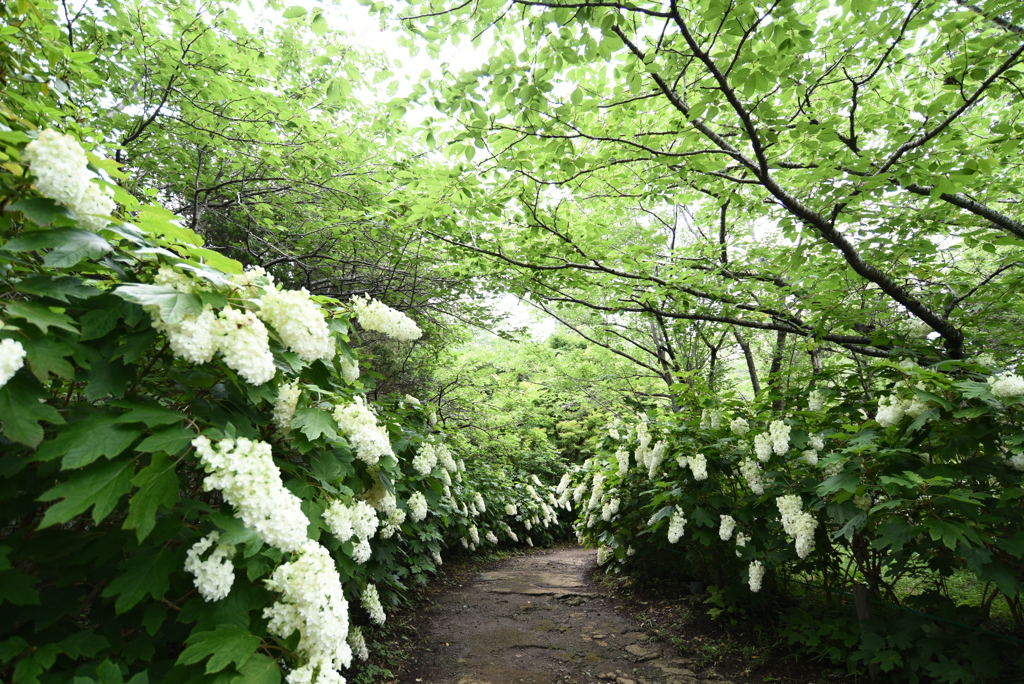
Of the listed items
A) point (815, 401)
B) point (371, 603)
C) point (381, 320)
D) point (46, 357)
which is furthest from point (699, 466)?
point (46, 357)

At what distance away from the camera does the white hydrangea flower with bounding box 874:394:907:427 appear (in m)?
3.18

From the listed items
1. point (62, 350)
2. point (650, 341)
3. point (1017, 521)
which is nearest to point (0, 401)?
point (62, 350)

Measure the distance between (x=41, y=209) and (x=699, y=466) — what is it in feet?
16.7

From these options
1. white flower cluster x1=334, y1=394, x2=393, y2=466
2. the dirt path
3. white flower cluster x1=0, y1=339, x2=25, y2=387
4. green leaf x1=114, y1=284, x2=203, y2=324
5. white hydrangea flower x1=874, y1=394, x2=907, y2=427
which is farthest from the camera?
the dirt path

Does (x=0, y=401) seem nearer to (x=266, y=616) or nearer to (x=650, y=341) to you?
(x=266, y=616)

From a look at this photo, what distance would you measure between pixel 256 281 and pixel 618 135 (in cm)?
443

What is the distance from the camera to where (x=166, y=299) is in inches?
59.0

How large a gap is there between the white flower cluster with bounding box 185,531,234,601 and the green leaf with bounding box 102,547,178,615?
66 mm

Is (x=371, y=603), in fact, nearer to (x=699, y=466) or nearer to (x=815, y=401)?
(x=699, y=466)

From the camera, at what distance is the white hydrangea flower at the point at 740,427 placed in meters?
4.93

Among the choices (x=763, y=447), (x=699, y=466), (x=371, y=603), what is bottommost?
(x=371, y=603)

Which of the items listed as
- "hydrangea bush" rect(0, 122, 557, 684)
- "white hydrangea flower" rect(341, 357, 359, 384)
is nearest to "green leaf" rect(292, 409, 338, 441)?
"hydrangea bush" rect(0, 122, 557, 684)

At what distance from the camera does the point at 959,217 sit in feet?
15.8

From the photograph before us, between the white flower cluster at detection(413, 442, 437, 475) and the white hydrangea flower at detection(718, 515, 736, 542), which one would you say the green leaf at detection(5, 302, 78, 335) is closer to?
the white flower cluster at detection(413, 442, 437, 475)
